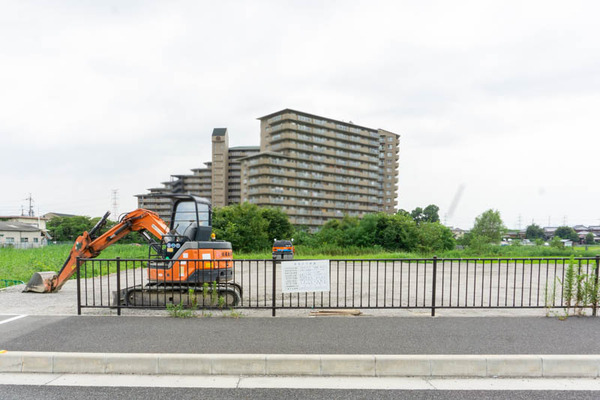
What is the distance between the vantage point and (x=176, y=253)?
8.00 meters

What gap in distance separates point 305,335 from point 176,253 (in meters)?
3.97

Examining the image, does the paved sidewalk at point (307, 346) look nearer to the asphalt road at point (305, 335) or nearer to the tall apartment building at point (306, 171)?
the asphalt road at point (305, 335)

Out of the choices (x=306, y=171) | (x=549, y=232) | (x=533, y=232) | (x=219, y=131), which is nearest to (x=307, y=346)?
(x=306, y=171)

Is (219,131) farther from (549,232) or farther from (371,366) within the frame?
(549,232)

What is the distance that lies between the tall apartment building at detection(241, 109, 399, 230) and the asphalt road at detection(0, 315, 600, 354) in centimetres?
6046

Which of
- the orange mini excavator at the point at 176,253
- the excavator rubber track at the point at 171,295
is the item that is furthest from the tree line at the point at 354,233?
the excavator rubber track at the point at 171,295

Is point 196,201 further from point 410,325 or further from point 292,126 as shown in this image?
point 292,126

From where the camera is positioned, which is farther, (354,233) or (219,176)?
(219,176)

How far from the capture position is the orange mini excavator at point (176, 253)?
7.89 metres

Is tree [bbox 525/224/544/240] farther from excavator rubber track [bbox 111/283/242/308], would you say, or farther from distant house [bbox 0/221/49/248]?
distant house [bbox 0/221/49/248]

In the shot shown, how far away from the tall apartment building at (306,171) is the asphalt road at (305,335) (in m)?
60.5

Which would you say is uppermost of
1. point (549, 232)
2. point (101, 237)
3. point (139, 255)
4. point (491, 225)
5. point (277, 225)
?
point (101, 237)

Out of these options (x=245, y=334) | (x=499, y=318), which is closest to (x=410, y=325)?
(x=499, y=318)

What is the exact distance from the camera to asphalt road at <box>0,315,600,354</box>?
484 centimetres
